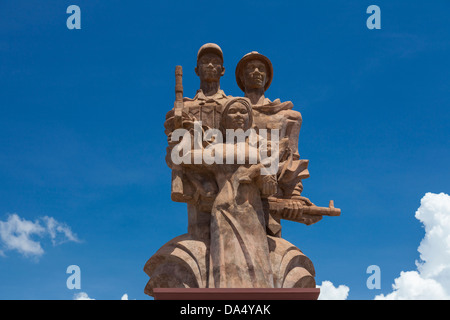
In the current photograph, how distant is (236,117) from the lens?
10078 millimetres

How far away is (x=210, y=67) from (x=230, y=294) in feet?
13.9

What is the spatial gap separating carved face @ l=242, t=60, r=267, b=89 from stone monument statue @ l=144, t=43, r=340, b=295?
450 millimetres

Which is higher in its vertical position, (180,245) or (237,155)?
(237,155)

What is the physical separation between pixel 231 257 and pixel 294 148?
2581mm

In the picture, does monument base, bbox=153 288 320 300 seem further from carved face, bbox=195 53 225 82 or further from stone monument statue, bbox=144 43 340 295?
carved face, bbox=195 53 225 82

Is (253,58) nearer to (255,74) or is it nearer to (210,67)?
(255,74)

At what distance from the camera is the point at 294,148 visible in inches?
429

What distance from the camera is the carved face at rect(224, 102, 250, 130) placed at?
10086 mm

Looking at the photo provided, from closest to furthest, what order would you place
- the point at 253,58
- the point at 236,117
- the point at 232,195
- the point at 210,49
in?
the point at 232,195 → the point at 236,117 → the point at 210,49 → the point at 253,58

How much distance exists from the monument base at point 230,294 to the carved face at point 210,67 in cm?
407

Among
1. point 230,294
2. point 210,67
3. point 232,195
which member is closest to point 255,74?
point 210,67
